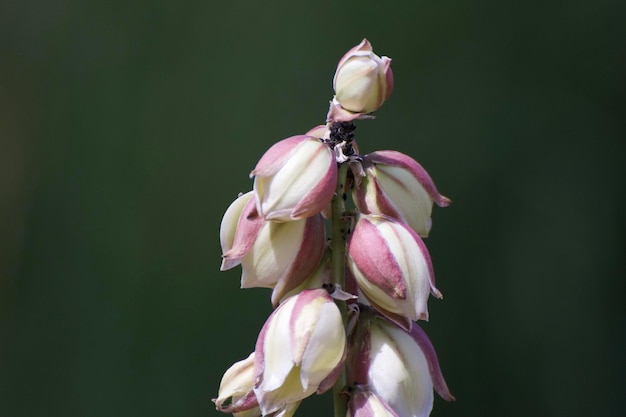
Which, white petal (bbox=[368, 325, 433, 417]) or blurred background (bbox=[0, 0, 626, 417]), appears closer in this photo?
white petal (bbox=[368, 325, 433, 417])

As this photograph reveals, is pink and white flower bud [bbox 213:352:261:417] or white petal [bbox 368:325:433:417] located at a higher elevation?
white petal [bbox 368:325:433:417]

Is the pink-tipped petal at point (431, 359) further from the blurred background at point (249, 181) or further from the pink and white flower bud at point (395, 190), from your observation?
the blurred background at point (249, 181)

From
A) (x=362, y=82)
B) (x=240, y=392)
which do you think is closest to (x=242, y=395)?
(x=240, y=392)

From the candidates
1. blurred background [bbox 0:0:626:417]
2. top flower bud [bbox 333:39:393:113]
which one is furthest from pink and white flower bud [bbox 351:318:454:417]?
blurred background [bbox 0:0:626:417]

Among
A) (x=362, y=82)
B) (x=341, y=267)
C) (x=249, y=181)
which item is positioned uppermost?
(x=362, y=82)

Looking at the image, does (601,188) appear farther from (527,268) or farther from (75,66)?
(75,66)

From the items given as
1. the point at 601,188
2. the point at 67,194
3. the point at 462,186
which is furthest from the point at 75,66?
the point at 601,188

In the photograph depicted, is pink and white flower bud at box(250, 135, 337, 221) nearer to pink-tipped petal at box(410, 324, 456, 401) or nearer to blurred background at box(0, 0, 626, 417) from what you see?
pink-tipped petal at box(410, 324, 456, 401)

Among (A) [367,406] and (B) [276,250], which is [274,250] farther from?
(A) [367,406]
